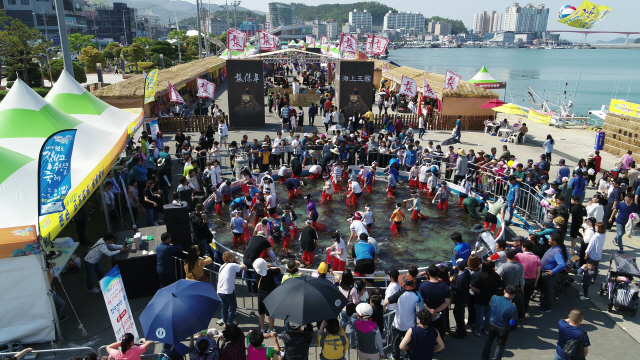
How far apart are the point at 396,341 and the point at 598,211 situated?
25.9 ft

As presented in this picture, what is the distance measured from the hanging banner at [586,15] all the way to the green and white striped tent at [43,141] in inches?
1791

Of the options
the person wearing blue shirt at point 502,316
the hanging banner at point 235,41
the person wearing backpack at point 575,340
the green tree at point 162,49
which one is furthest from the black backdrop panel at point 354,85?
the green tree at point 162,49

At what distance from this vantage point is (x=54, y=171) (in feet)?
23.9

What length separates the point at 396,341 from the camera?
22.9 feet

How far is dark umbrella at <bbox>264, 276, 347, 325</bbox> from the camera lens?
6059 millimetres

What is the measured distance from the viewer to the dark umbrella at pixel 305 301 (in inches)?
239

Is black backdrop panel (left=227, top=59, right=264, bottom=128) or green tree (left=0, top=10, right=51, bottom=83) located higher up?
green tree (left=0, top=10, right=51, bottom=83)

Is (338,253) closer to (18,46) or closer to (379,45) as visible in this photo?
(379,45)

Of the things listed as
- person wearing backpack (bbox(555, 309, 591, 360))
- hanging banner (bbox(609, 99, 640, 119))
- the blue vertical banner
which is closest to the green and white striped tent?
the blue vertical banner

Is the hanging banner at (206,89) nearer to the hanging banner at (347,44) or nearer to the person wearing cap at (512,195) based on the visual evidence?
the hanging banner at (347,44)

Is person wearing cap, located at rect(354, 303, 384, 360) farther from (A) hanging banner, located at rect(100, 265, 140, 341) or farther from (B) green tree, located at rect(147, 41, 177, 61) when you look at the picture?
(B) green tree, located at rect(147, 41, 177, 61)

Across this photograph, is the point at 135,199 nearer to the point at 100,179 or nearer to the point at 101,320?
the point at 100,179

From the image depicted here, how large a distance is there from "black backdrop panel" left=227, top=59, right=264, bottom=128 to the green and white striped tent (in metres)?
10.2

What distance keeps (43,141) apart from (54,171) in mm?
3430
